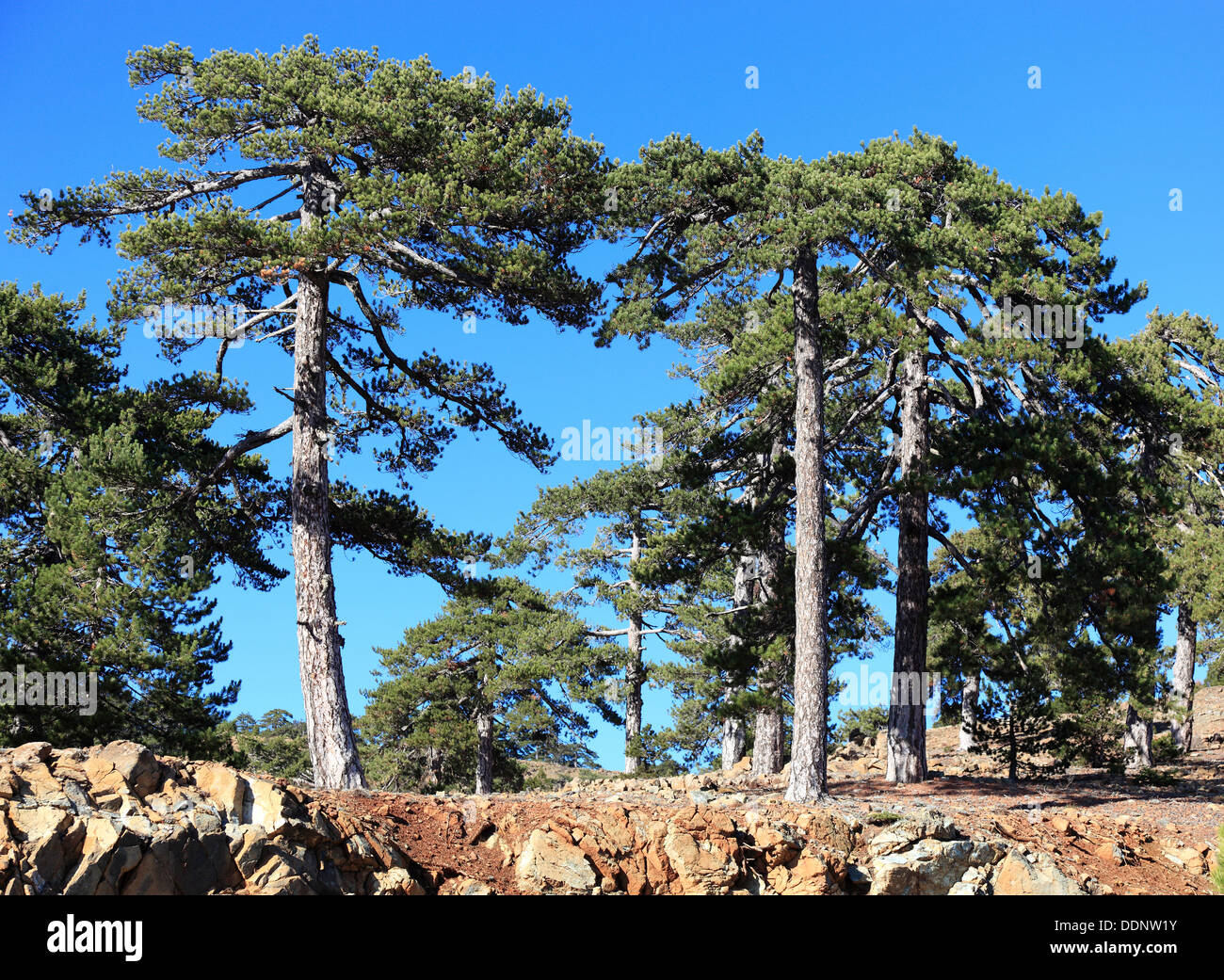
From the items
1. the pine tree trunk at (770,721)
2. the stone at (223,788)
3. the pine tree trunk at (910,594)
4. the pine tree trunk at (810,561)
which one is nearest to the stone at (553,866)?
the stone at (223,788)

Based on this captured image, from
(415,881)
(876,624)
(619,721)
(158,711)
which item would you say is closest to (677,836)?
(415,881)

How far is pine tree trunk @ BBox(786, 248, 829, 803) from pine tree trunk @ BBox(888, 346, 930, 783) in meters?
3.00

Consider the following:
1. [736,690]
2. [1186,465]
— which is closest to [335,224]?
[736,690]

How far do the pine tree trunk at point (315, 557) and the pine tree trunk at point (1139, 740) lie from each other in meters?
18.1

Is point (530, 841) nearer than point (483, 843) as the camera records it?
Yes

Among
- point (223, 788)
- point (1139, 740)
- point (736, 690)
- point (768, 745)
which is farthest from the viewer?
point (1139, 740)

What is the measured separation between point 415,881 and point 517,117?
11443mm

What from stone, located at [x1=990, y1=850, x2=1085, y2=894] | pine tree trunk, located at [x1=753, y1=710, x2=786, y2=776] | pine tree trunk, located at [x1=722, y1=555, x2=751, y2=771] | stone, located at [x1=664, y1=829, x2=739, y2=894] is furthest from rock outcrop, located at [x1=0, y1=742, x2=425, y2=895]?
pine tree trunk, located at [x1=753, y1=710, x2=786, y2=776]

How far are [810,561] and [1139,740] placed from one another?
13316mm

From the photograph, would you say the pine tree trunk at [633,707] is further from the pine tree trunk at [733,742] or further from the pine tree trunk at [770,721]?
the pine tree trunk at [770,721]

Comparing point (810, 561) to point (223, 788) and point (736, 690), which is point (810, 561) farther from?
point (223, 788)

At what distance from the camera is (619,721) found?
89.4 feet

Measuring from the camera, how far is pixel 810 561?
1580cm

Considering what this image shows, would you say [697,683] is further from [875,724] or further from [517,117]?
[517,117]
